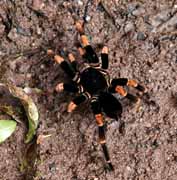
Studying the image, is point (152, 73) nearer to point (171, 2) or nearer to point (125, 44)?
point (125, 44)

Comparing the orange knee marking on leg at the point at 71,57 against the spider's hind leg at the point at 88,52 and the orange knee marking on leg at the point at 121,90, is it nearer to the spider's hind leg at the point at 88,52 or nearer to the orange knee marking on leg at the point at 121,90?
the spider's hind leg at the point at 88,52

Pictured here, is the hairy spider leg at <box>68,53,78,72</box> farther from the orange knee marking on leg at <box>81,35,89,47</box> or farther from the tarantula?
the orange knee marking on leg at <box>81,35,89,47</box>

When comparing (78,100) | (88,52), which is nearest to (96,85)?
(78,100)

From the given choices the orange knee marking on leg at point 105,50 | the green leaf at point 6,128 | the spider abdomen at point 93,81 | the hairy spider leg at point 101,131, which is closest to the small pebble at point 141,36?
the orange knee marking on leg at point 105,50

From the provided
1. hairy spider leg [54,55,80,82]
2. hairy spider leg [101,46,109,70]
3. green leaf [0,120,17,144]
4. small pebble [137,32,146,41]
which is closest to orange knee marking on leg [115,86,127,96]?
hairy spider leg [101,46,109,70]

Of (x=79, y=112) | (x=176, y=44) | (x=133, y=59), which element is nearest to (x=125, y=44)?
(x=133, y=59)

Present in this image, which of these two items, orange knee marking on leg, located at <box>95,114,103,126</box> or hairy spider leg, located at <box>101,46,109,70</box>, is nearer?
orange knee marking on leg, located at <box>95,114,103,126</box>
